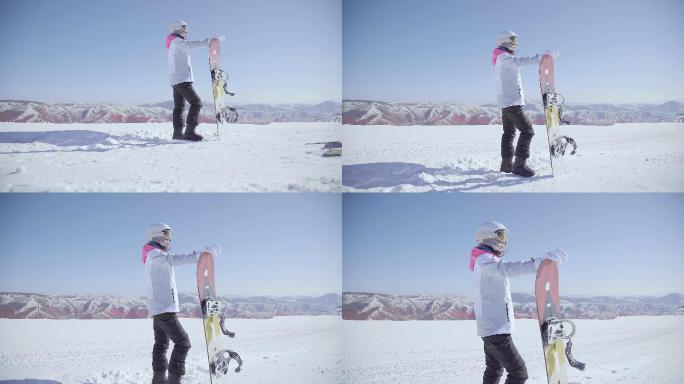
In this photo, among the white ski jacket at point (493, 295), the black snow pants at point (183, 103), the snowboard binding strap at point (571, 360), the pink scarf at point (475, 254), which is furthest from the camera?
the black snow pants at point (183, 103)

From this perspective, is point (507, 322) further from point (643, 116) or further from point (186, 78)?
point (186, 78)

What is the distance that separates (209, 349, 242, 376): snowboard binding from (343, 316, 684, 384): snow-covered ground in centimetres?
67

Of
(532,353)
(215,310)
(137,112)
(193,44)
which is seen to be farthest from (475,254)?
(137,112)

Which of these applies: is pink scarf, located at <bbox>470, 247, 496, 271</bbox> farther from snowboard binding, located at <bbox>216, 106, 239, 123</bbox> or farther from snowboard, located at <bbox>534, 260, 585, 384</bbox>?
snowboard binding, located at <bbox>216, 106, 239, 123</bbox>

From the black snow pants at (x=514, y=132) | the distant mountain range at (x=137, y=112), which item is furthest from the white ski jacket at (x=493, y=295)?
the distant mountain range at (x=137, y=112)

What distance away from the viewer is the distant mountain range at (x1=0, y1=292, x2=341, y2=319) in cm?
647

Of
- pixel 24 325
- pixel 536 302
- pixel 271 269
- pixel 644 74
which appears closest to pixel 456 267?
pixel 536 302

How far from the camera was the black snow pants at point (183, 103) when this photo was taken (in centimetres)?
664

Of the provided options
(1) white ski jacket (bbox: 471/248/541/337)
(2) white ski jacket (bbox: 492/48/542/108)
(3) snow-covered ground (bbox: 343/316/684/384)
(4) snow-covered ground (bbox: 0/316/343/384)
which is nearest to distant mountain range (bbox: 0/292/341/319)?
(4) snow-covered ground (bbox: 0/316/343/384)

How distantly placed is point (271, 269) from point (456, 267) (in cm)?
108

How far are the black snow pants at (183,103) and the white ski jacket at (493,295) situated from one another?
1869 mm

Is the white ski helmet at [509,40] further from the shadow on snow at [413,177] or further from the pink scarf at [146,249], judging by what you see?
the pink scarf at [146,249]

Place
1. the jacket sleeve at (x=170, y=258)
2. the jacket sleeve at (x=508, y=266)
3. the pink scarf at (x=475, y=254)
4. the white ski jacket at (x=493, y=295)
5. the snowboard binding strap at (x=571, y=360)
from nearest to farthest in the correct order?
1. the jacket sleeve at (x=508, y=266)
2. the white ski jacket at (x=493, y=295)
3. the pink scarf at (x=475, y=254)
4. the snowboard binding strap at (x=571, y=360)
5. the jacket sleeve at (x=170, y=258)

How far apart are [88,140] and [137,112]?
0.33 meters
